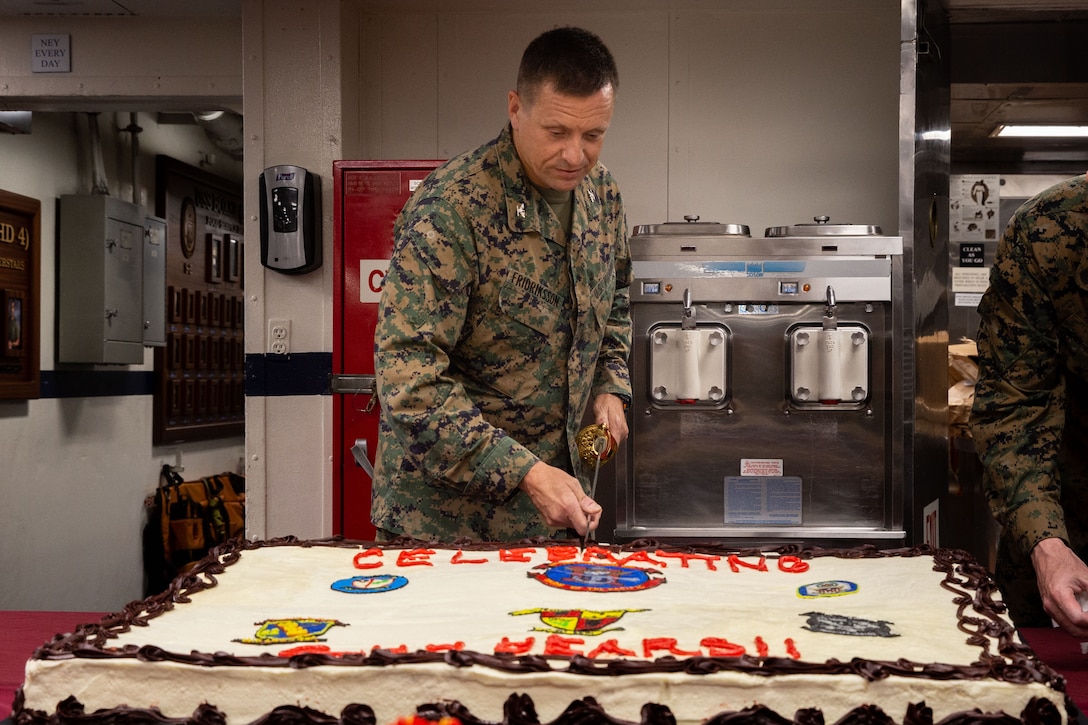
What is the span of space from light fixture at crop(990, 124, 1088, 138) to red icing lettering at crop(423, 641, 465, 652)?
4.15m

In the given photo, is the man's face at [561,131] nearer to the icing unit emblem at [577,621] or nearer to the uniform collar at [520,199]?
the uniform collar at [520,199]

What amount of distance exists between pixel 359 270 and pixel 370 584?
2586 millimetres

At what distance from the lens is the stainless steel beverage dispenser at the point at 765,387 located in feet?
11.7

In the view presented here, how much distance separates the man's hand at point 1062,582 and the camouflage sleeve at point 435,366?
0.84m

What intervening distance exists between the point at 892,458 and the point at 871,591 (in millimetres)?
2275

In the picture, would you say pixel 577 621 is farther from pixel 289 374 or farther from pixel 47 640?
pixel 289 374

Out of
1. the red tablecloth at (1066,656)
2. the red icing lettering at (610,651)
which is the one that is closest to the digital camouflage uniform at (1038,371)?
the red tablecloth at (1066,656)

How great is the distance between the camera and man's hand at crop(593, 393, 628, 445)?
6.97 ft

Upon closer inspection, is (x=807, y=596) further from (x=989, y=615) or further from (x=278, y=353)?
(x=278, y=353)

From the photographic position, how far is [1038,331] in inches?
71.5

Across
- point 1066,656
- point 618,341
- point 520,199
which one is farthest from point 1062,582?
point 520,199

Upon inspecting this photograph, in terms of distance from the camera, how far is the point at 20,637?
5.20 feet

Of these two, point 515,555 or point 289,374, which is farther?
point 289,374

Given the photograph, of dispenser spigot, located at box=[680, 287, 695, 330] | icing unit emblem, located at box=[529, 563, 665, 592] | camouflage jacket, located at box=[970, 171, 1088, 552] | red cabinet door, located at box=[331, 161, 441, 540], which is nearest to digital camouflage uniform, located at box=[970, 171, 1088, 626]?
camouflage jacket, located at box=[970, 171, 1088, 552]
